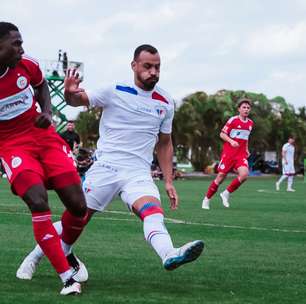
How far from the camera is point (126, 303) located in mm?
6250

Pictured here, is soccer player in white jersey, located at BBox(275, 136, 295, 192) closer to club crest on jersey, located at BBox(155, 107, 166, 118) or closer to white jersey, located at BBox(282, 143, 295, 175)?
white jersey, located at BBox(282, 143, 295, 175)

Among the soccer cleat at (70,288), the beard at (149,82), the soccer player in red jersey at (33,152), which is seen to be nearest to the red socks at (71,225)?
the soccer player in red jersey at (33,152)

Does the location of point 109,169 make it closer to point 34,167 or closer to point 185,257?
point 34,167

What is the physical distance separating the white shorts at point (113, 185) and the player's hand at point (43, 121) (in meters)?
0.74

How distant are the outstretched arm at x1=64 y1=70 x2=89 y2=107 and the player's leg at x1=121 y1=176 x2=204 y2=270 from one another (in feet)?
2.73

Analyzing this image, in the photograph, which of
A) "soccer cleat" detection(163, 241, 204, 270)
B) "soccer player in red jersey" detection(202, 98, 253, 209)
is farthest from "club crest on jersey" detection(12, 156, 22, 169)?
"soccer player in red jersey" detection(202, 98, 253, 209)

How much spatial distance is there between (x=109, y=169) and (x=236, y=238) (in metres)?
4.62

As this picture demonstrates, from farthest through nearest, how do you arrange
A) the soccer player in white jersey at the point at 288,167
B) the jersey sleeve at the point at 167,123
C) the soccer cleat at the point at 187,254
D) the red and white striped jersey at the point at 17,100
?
the soccer player in white jersey at the point at 288,167 → the jersey sleeve at the point at 167,123 → the red and white striped jersey at the point at 17,100 → the soccer cleat at the point at 187,254

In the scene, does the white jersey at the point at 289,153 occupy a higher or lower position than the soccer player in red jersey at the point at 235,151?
lower

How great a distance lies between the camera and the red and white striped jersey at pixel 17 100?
6.92m

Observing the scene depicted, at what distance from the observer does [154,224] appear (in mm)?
7023

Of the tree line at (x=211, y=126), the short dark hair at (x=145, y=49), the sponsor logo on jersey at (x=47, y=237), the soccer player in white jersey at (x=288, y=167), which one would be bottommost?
the tree line at (x=211, y=126)

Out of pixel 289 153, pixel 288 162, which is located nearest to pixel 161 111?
pixel 288 162

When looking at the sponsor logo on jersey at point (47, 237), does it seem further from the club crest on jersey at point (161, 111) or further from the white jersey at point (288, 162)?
the white jersey at point (288, 162)
